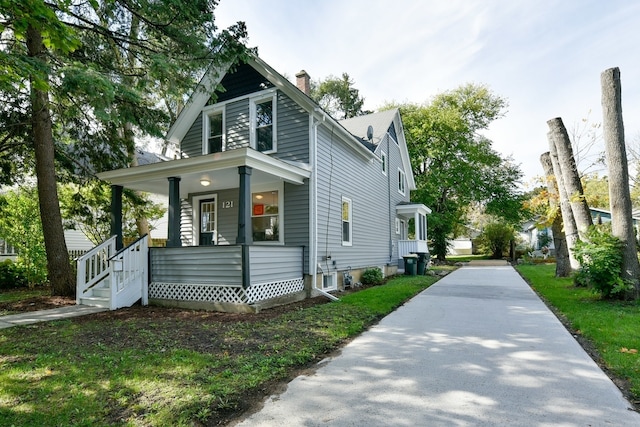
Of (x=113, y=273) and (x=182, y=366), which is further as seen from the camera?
(x=113, y=273)

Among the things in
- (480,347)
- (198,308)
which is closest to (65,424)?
(480,347)

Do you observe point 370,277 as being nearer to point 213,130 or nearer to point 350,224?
point 350,224

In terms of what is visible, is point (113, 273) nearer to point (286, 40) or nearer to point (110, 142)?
point (110, 142)

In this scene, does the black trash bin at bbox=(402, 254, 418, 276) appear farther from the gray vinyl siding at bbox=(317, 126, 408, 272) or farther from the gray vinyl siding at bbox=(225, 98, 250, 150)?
the gray vinyl siding at bbox=(225, 98, 250, 150)

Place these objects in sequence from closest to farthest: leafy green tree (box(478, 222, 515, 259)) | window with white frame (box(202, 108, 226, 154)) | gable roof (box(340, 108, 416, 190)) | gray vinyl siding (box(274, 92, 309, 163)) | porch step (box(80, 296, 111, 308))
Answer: porch step (box(80, 296, 111, 308))
gray vinyl siding (box(274, 92, 309, 163))
window with white frame (box(202, 108, 226, 154))
gable roof (box(340, 108, 416, 190))
leafy green tree (box(478, 222, 515, 259))

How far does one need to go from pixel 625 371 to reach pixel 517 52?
1050cm

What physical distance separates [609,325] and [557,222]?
8.77m

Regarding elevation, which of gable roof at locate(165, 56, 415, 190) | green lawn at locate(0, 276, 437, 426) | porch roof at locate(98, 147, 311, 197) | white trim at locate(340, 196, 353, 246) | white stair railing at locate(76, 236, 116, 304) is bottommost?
green lawn at locate(0, 276, 437, 426)

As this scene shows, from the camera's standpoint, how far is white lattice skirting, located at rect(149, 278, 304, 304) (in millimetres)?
7250

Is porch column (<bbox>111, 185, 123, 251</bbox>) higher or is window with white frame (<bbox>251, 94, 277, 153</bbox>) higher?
window with white frame (<bbox>251, 94, 277, 153</bbox>)

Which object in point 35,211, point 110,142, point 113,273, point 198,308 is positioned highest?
point 110,142

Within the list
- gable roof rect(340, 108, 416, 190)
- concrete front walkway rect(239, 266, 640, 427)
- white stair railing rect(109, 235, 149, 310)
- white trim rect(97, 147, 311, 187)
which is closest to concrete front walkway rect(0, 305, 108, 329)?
white stair railing rect(109, 235, 149, 310)

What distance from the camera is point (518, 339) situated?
5.06 m

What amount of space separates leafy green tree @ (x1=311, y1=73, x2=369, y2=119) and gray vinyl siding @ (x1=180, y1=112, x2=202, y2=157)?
22810 mm
